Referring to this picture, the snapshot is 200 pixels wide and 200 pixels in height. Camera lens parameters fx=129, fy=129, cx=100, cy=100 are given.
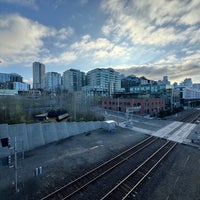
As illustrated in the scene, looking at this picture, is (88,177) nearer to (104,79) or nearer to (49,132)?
(49,132)

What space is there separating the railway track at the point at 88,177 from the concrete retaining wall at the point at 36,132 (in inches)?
362

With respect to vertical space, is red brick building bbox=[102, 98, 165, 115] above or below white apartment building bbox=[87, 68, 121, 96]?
below

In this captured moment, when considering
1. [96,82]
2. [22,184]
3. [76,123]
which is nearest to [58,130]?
[76,123]

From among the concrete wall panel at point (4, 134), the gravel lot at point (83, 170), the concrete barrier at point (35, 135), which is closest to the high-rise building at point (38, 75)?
the concrete barrier at point (35, 135)

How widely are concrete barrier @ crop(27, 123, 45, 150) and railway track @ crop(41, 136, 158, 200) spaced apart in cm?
950

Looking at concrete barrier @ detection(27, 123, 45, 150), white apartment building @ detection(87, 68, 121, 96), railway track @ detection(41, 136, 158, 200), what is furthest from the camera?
white apartment building @ detection(87, 68, 121, 96)

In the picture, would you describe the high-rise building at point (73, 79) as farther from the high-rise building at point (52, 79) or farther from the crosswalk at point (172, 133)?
the crosswalk at point (172, 133)

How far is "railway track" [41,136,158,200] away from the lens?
8844 mm

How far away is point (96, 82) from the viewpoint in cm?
12412

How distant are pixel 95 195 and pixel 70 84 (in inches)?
5261

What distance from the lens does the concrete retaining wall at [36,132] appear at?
15.8 metres

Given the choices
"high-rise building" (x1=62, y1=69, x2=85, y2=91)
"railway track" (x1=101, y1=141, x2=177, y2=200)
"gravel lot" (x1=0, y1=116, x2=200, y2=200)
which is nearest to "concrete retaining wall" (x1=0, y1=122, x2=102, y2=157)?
"gravel lot" (x1=0, y1=116, x2=200, y2=200)

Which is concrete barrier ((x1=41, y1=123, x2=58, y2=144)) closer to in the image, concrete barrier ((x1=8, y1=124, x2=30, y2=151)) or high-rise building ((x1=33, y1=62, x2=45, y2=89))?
concrete barrier ((x1=8, y1=124, x2=30, y2=151))

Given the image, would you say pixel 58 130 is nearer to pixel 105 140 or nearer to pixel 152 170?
pixel 105 140
